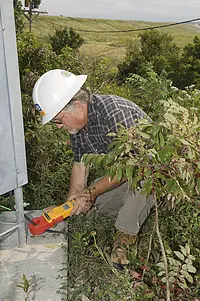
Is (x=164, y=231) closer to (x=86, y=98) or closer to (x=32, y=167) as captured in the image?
(x=86, y=98)

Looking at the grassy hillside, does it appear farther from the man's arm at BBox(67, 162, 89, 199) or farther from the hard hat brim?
the hard hat brim

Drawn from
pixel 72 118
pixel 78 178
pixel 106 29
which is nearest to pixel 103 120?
pixel 72 118

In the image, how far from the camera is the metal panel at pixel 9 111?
1775 millimetres

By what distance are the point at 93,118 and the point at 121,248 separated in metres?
0.90

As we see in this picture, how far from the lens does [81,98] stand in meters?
2.55

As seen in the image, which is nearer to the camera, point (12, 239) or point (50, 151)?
point (12, 239)

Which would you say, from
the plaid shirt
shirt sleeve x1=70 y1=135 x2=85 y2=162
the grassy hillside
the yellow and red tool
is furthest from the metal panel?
the grassy hillside

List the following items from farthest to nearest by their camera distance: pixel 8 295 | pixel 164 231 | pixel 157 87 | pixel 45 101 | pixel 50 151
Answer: pixel 157 87 < pixel 50 151 < pixel 164 231 < pixel 45 101 < pixel 8 295

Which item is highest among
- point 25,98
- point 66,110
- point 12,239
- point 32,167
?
point 66,110

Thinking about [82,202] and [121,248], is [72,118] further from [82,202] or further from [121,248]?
[121,248]

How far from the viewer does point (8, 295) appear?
2008 mm

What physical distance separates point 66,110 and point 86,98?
0.56ft

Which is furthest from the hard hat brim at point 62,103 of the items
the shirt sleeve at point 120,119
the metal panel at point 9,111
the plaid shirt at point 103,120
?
the metal panel at point 9,111

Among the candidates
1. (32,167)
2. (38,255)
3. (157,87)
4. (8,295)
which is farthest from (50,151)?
(8,295)
